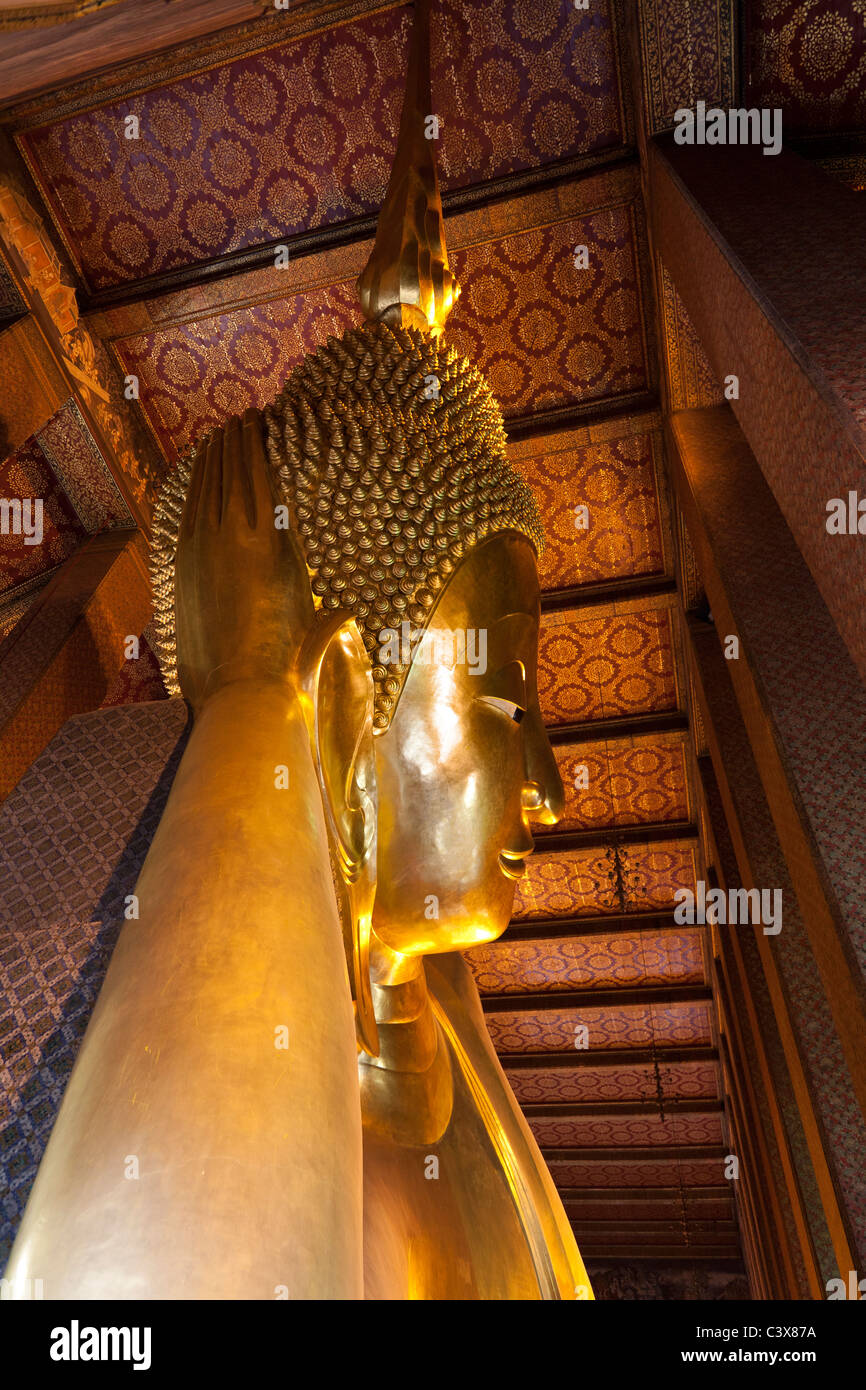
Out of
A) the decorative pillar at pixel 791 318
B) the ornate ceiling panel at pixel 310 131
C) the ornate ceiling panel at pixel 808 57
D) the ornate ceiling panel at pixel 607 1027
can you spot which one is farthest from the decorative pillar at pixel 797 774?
the ornate ceiling panel at pixel 607 1027

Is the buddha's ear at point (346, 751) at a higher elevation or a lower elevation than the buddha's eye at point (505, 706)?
lower

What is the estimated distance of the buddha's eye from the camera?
57.8 inches

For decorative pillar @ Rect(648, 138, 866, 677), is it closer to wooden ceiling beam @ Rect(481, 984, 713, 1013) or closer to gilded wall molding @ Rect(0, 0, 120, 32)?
gilded wall molding @ Rect(0, 0, 120, 32)

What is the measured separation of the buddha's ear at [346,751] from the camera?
1.17 metres

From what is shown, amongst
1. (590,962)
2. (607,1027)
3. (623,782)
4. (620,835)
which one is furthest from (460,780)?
(607,1027)

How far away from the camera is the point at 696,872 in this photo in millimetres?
5598

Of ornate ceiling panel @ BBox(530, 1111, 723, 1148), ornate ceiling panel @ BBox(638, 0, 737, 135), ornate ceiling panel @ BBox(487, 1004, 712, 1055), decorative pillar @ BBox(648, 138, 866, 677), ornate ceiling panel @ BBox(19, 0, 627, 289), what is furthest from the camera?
ornate ceiling panel @ BBox(530, 1111, 723, 1148)

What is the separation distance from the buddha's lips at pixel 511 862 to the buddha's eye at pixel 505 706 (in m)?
0.22

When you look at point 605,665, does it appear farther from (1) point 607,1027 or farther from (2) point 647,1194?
(2) point 647,1194

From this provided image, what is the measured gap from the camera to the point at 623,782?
5.33 metres

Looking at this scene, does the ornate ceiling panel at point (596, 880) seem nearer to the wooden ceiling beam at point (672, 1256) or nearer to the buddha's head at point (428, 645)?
the wooden ceiling beam at point (672, 1256)

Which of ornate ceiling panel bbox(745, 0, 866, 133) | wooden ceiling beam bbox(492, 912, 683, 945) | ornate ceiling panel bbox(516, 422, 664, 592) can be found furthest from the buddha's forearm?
wooden ceiling beam bbox(492, 912, 683, 945)

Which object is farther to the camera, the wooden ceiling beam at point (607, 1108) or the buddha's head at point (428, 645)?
the wooden ceiling beam at point (607, 1108)

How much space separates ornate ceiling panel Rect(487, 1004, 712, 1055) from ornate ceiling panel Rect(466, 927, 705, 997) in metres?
0.16
